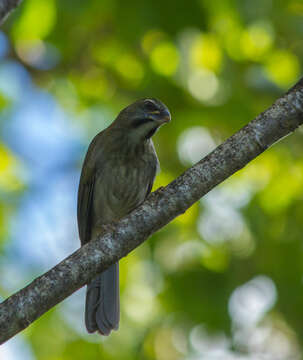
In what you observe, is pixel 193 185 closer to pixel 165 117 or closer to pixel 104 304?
pixel 165 117

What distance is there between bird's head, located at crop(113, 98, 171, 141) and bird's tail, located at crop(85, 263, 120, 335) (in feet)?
3.99

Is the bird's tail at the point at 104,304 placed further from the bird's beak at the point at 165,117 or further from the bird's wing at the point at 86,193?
the bird's beak at the point at 165,117

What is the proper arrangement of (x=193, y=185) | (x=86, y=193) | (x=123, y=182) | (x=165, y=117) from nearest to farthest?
(x=193, y=185), (x=165, y=117), (x=123, y=182), (x=86, y=193)

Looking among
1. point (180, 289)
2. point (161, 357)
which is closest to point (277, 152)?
point (180, 289)

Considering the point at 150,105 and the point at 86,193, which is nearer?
the point at 150,105

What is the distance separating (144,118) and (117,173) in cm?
53

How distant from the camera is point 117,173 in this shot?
219 inches

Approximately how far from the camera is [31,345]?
261 inches

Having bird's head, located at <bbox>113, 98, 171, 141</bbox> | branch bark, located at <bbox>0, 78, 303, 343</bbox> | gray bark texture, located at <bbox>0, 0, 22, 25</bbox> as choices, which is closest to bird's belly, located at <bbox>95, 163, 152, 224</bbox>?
bird's head, located at <bbox>113, 98, 171, 141</bbox>

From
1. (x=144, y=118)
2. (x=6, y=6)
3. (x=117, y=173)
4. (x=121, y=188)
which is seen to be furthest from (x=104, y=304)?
(x=6, y=6)

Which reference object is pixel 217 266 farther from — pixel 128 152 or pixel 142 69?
pixel 142 69

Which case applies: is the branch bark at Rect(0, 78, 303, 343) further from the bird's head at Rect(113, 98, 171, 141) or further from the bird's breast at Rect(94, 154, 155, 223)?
the bird's breast at Rect(94, 154, 155, 223)

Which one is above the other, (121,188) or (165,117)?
(165,117)

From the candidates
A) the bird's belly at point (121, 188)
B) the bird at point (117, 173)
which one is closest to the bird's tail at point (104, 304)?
the bird at point (117, 173)
